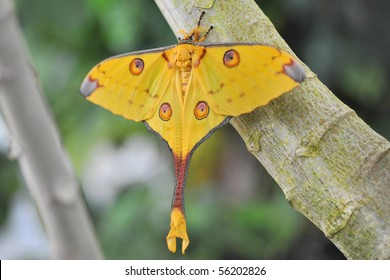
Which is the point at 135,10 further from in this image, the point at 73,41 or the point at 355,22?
the point at 355,22

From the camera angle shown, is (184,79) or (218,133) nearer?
(184,79)

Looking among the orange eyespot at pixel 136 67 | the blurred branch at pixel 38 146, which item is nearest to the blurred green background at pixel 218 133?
the orange eyespot at pixel 136 67

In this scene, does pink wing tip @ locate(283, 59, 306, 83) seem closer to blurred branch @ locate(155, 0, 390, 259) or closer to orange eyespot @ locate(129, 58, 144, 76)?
blurred branch @ locate(155, 0, 390, 259)

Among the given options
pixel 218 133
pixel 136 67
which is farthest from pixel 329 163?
pixel 218 133

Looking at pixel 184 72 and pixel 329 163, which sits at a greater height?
pixel 184 72

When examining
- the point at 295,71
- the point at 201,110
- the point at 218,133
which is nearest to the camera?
the point at 295,71

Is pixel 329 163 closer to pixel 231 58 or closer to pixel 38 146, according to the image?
pixel 231 58
